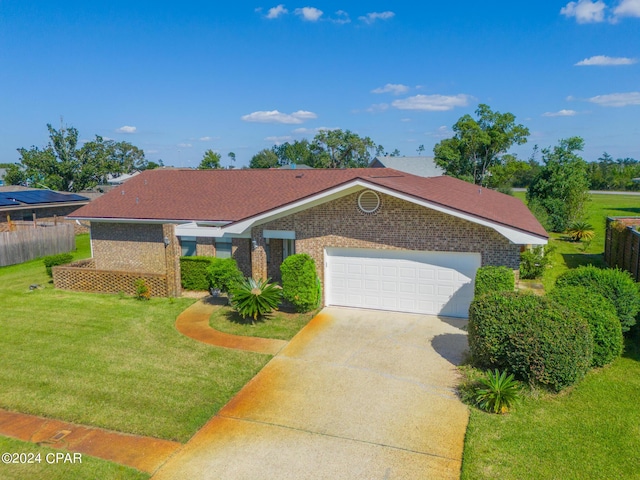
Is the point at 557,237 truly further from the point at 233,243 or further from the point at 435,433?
the point at 435,433

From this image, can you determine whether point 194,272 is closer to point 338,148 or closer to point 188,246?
point 188,246

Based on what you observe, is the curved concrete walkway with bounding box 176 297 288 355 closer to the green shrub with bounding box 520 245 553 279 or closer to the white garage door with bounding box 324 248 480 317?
the white garage door with bounding box 324 248 480 317

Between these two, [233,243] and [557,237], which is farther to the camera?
[557,237]

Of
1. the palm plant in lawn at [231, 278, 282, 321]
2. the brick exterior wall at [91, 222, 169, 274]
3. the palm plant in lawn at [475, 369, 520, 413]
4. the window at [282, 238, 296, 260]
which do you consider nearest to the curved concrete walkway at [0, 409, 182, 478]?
the palm plant in lawn at [475, 369, 520, 413]

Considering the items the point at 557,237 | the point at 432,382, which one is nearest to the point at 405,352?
the point at 432,382

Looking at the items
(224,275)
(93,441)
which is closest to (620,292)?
(224,275)

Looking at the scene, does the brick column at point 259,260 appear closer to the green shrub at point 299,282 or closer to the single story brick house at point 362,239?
the single story brick house at point 362,239
